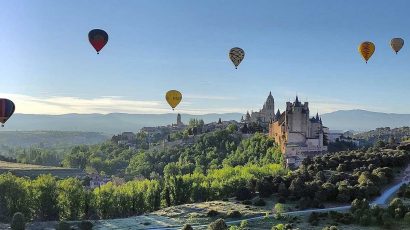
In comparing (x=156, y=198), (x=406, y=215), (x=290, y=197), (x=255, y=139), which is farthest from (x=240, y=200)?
(x=255, y=139)

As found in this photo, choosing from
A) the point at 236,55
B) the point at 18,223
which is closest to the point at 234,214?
the point at 18,223

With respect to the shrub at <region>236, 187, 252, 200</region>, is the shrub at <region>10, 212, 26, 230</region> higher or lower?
lower

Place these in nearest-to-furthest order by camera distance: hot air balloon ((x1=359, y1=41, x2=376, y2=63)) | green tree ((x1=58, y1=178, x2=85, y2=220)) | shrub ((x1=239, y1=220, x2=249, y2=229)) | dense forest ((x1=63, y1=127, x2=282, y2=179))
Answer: shrub ((x1=239, y1=220, x2=249, y2=229))
green tree ((x1=58, y1=178, x2=85, y2=220))
hot air balloon ((x1=359, y1=41, x2=376, y2=63))
dense forest ((x1=63, y1=127, x2=282, y2=179))

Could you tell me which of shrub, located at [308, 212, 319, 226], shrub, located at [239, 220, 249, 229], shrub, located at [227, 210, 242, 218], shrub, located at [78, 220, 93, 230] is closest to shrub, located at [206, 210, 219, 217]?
shrub, located at [227, 210, 242, 218]

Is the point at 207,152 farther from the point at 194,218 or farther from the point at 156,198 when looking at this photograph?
the point at 194,218

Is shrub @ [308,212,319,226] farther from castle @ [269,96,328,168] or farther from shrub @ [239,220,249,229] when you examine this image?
castle @ [269,96,328,168]

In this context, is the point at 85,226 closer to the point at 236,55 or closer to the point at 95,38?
the point at 95,38
